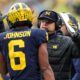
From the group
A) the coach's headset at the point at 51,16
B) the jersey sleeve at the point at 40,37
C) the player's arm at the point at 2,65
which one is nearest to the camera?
the jersey sleeve at the point at 40,37

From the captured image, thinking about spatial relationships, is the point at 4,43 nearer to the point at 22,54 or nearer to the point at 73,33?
the point at 22,54

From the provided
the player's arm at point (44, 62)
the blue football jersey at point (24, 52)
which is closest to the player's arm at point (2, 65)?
the blue football jersey at point (24, 52)

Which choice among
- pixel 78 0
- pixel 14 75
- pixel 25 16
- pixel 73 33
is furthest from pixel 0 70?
pixel 78 0

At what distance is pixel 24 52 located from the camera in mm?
5254

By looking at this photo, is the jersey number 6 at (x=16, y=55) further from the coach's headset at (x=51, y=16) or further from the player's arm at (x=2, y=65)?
the coach's headset at (x=51, y=16)

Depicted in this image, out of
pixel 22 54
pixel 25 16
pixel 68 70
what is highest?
pixel 25 16

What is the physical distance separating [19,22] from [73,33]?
87 cm

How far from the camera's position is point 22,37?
17.3ft

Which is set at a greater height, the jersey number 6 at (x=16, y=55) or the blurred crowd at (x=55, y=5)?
the jersey number 6 at (x=16, y=55)

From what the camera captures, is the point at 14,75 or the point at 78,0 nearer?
the point at 14,75

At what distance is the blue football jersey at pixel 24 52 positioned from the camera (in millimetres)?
5230

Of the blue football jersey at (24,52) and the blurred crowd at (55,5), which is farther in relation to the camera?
the blurred crowd at (55,5)

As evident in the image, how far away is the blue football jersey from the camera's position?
5.23m

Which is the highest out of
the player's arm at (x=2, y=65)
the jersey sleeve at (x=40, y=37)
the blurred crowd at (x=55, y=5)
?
the jersey sleeve at (x=40, y=37)
